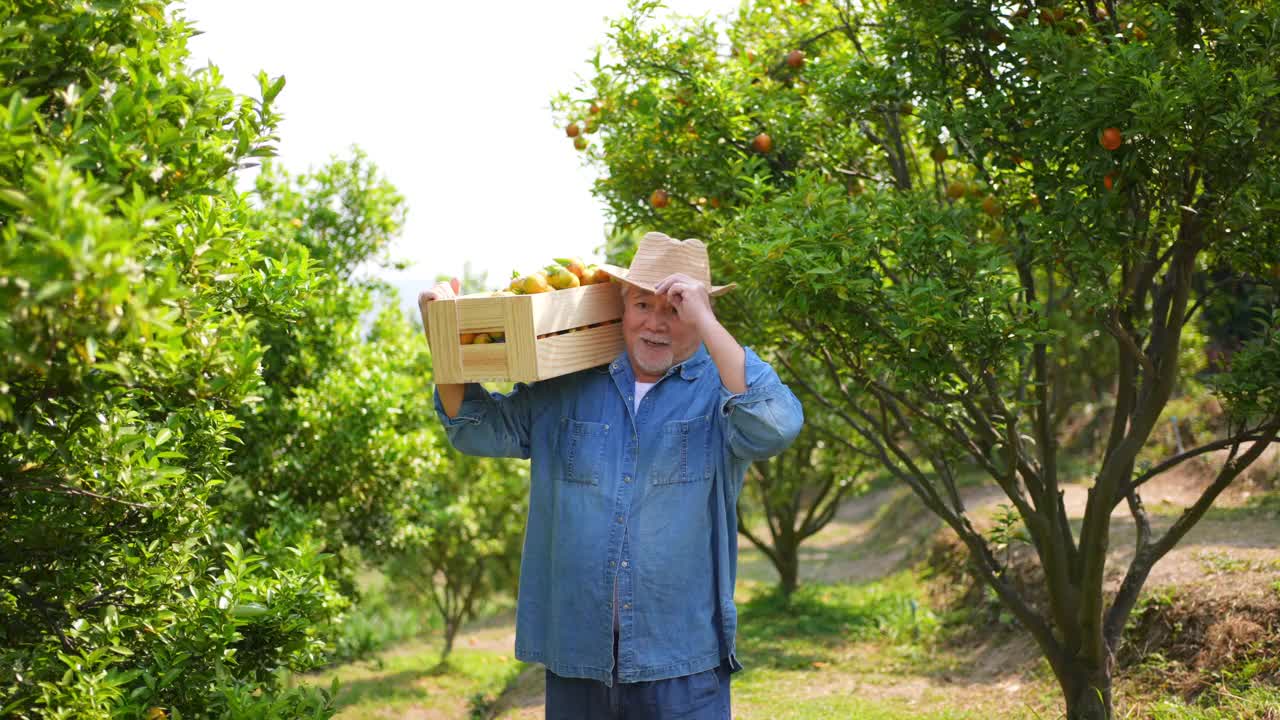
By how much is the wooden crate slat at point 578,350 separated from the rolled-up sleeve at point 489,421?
254 millimetres

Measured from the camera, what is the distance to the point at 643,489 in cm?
323

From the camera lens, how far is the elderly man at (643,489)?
314cm

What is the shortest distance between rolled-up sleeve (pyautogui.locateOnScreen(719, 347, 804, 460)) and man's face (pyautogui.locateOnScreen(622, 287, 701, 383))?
257 mm

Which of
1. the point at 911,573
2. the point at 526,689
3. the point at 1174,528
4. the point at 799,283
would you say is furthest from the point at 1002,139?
the point at 911,573

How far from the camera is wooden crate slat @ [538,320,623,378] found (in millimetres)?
3176

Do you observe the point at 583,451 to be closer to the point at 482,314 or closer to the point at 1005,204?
the point at 482,314

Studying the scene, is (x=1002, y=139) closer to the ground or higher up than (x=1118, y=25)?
closer to the ground

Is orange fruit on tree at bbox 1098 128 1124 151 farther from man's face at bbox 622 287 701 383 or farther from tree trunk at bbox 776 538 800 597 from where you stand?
tree trunk at bbox 776 538 800 597

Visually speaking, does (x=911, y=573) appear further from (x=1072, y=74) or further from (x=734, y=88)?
(x=1072, y=74)

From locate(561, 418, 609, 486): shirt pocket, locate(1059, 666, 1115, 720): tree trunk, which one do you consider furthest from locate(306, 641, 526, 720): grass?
locate(561, 418, 609, 486): shirt pocket

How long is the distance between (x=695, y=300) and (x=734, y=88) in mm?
2892

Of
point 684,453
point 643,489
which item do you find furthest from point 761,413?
point 643,489

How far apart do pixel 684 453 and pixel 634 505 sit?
23cm

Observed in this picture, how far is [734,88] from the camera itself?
568 centimetres
